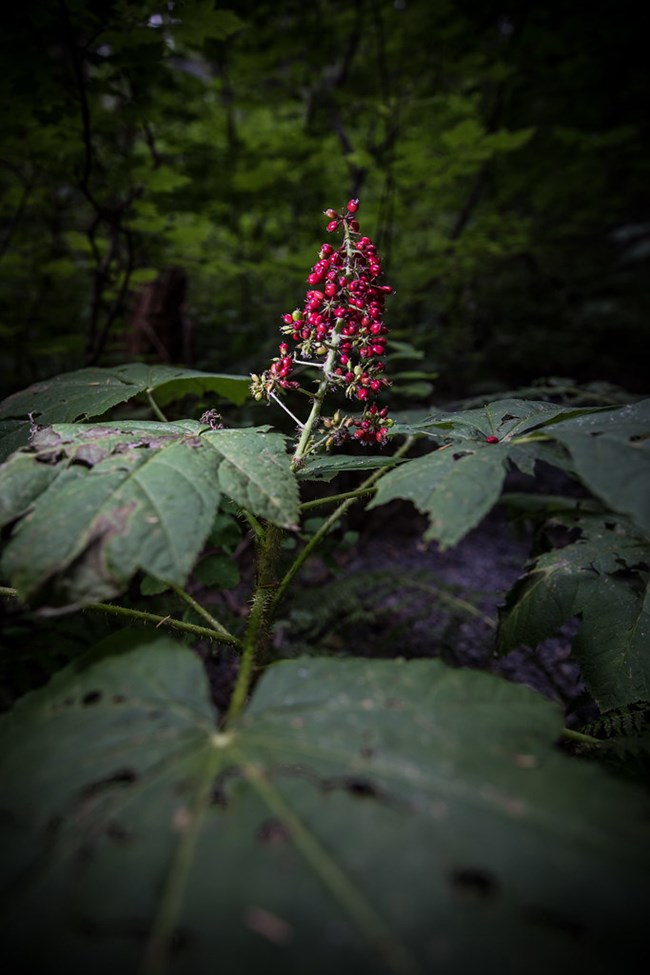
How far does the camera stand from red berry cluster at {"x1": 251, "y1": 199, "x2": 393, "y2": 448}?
56.6 inches

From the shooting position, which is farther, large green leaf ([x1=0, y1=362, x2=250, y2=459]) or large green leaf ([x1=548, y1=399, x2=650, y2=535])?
large green leaf ([x1=0, y1=362, x2=250, y2=459])

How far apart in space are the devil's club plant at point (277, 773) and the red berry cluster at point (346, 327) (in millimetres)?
26

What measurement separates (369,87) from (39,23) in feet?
14.2

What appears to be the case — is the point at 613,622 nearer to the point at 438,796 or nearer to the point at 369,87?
the point at 438,796

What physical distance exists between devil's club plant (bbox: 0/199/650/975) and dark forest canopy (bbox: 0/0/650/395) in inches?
103

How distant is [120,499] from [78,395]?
0.87 meters

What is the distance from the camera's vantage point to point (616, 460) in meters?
0.99

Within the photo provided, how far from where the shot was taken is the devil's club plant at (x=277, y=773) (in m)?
0.56

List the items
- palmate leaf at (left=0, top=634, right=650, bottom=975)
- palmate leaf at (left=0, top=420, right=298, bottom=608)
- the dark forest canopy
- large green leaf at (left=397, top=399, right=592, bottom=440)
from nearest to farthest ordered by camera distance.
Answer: palmate leaf at (left=0, top=634, right=650, bottom=975)
palmate leaf at (left=0, top=420, right=298, bottom=608)
large green leaf at (left=397, top=399, right=592, bottom=440)
the dark forest canopy

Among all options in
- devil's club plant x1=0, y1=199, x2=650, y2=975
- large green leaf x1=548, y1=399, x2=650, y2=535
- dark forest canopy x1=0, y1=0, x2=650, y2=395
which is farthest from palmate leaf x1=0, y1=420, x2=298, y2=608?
dark forest canopy x1=0, y1=0, x2=650, y2=395

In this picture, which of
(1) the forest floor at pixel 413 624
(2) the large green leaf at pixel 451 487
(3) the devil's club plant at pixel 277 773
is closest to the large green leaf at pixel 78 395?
(3) the devil's club plant at pixel 277 773

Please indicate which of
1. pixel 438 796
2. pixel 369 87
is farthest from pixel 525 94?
pixel 438 796

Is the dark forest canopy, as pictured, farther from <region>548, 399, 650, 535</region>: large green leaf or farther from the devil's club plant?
<region>548, 399, 650, 535</region>: large green leaf

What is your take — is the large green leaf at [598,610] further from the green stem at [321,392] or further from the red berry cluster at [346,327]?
the green stem at [321,392]
